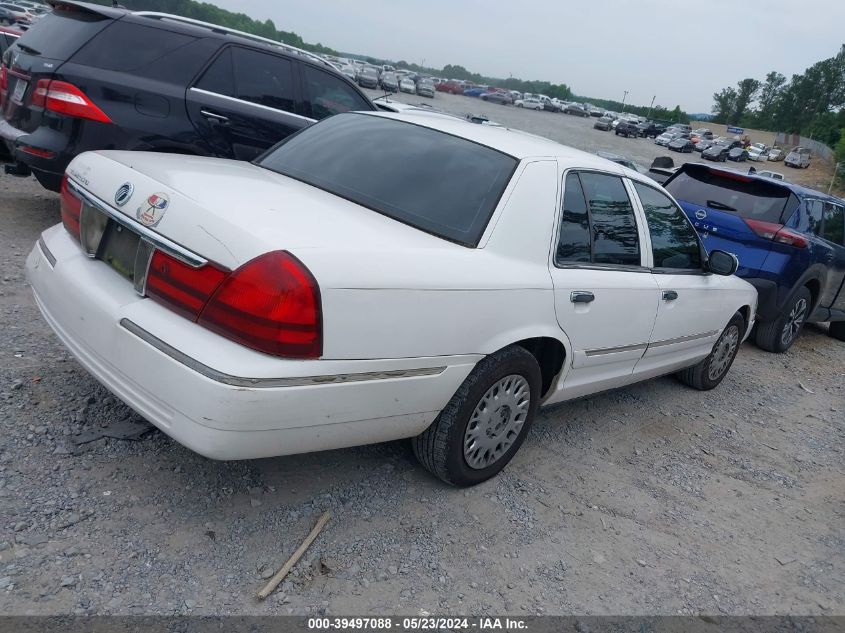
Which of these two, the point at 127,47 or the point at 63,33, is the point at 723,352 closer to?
the point at 127,47

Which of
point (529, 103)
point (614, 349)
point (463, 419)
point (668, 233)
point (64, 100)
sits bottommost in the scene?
point (529, 103)

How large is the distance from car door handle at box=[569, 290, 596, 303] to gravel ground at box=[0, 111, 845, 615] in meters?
0.96

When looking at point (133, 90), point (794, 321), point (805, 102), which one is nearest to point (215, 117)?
point (133, 90)

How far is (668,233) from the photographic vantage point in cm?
438

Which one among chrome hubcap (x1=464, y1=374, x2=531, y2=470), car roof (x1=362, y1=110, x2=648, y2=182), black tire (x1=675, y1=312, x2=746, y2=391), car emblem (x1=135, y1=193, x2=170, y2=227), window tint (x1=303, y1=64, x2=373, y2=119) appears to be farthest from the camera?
window tint (x1=303, y1=64, x2=373, y2=119)

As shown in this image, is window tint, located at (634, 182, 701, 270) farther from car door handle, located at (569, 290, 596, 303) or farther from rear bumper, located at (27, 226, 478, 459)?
rear bumper, located at (27, 226, 478, 459)

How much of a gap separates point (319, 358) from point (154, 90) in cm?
408

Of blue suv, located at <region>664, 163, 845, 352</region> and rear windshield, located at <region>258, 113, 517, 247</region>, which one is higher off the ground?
rear windshield, located at <region>258, 113, 517, 247</region>

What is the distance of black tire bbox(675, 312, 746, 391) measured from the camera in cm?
539

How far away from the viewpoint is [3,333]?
396cm

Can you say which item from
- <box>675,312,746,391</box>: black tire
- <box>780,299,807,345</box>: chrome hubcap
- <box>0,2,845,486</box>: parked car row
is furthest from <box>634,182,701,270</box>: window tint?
<box>780,299,807,345</box>: chrome hubcap

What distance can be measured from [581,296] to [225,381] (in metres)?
1.85

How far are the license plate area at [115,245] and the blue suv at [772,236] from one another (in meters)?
5.78

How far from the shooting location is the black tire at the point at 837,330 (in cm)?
877
